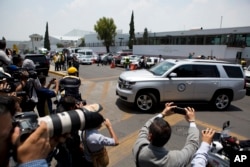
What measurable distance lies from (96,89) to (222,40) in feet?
92.7

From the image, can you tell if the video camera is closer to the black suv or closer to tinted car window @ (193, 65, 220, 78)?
tinted car window @ (193, 65, 220, 78)

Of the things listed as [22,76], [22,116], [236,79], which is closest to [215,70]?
[236,79]

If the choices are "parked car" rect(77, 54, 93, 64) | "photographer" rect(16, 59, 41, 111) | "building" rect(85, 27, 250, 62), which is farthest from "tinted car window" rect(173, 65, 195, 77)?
"building" rect(85, 27, 250, 62)

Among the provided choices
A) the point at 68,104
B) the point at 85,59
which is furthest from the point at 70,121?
the point at 85,59

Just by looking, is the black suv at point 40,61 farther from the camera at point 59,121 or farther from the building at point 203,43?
the building at point 203,43

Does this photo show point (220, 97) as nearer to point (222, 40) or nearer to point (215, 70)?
point (215, 70)

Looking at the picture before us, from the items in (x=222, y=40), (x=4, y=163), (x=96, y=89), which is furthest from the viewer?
(x=222, y=40)

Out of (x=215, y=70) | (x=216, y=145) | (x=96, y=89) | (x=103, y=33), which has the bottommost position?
(x=96, y=89)

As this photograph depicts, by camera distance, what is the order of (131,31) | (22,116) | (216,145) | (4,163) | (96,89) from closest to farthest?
(4,163) < (22,116) < (216,145) < (96,89) < (131,31)

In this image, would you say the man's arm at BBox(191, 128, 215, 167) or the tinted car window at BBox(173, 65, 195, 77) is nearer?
the man's arm at BBox(191, 128, 215, 167)

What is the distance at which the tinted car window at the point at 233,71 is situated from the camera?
27.8ft

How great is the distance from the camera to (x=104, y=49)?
59562 millimetres

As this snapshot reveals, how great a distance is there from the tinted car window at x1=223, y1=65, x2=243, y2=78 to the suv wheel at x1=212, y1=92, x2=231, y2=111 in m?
0.72

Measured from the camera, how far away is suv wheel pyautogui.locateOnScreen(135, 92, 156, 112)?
25.5 feet
